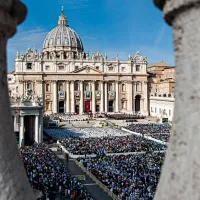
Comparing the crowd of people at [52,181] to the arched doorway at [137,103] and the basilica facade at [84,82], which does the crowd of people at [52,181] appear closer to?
the basilica facade at [84,82]

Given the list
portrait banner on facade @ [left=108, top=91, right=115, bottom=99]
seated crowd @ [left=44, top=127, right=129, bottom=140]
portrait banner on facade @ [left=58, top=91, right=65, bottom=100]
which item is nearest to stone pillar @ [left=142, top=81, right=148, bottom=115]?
portrait banner on facade @ [left=108, top=91, right=115, bottom=99]

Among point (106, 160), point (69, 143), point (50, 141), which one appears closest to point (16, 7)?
point (106, 160)

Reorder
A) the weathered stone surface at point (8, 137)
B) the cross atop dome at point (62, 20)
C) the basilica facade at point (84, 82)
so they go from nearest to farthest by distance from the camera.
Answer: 1. the weathered stone surface at point (8, 137)
2. the basilica facade at point (84, 82)
3. the cross atop dome at point (62, 20)

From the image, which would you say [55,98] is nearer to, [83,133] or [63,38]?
[63,38]

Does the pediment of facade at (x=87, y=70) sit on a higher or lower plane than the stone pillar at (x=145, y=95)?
higher

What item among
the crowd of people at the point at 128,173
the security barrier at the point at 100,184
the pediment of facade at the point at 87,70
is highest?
the pediment of facade at the point at 87,70

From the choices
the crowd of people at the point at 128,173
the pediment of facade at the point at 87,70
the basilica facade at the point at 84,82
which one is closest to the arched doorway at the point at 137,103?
the basilica facade at the point at 84,82

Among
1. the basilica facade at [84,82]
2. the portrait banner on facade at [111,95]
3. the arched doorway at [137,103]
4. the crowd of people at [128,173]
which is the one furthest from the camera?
the arched doorway at [137,103]
